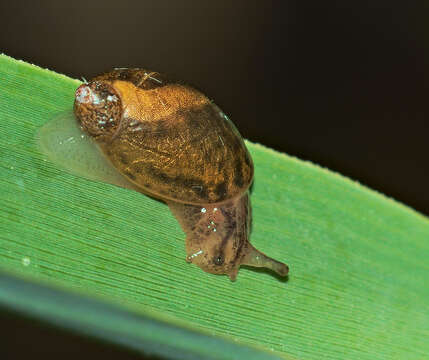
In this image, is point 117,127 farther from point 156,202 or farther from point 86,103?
point 156,202

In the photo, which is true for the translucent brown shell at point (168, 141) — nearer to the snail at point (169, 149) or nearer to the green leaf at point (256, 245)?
the snail at point (169, 149)

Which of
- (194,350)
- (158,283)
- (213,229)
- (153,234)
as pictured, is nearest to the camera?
(194,350)

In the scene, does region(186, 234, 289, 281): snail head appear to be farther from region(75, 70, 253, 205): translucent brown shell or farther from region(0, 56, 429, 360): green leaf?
region(75, 70, 253, 205): translucent brown shell

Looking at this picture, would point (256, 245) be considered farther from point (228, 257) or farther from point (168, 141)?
point (168, 141)

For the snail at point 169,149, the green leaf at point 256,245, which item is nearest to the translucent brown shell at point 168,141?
the snail at point 169,149

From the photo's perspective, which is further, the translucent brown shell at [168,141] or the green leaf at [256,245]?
the translucent brown shell at [168,141]

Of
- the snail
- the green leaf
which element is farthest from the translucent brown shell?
the green leaf

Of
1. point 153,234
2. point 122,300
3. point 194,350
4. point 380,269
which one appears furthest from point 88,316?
point 380,269
